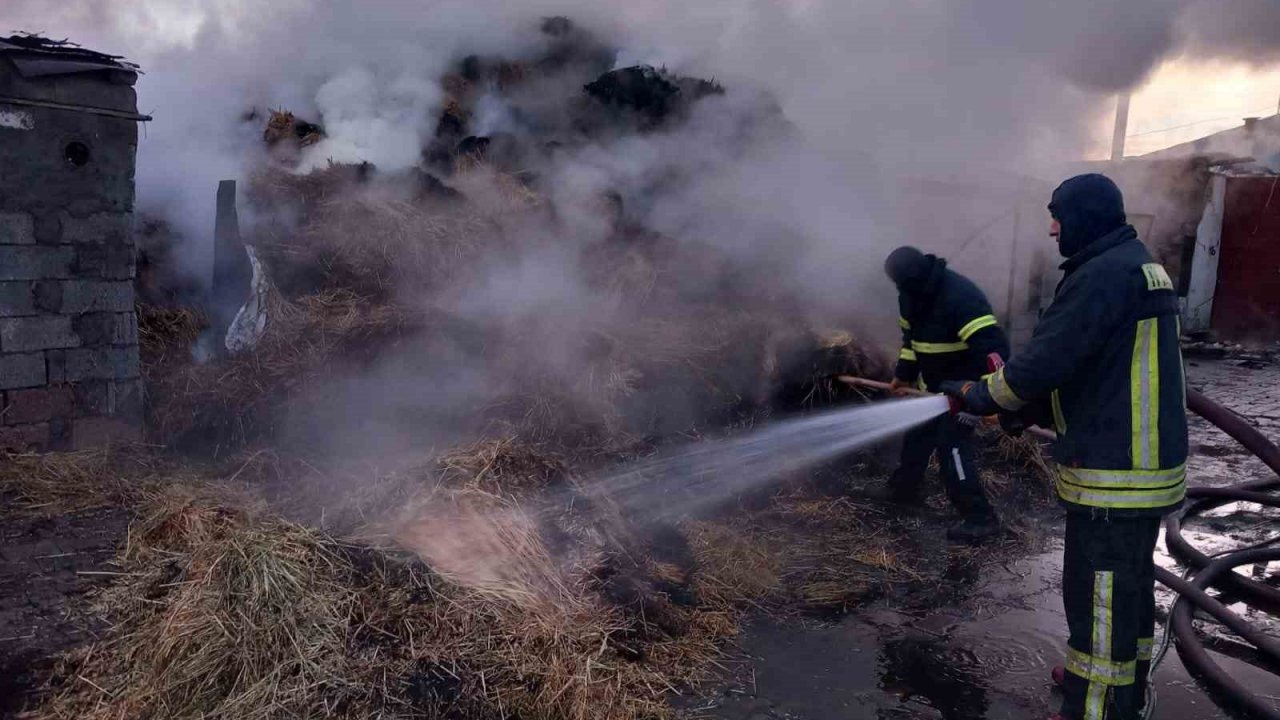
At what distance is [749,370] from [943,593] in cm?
258

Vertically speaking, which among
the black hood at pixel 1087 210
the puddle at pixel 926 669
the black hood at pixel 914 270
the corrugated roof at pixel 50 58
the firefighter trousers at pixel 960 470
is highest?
the corrugated roof at pixel 50 58

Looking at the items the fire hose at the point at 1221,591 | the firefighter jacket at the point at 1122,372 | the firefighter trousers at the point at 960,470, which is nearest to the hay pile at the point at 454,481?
the firefighter trousers at the point at 960,470

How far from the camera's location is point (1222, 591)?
4633 mm

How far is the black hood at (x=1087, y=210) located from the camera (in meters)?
3.23

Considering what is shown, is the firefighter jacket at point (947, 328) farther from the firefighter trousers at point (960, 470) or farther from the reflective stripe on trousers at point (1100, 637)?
the reflective stripe on trousers at point (1100, 637)

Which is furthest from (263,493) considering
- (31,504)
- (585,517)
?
(585,517)

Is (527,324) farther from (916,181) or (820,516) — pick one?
(916,181)

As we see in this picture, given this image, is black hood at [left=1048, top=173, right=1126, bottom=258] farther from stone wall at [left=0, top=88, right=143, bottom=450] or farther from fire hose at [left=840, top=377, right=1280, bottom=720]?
stone wall at [left=0, top=88, right=143, bottom=450]

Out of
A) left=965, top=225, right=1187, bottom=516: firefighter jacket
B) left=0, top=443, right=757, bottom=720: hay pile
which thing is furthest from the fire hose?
left=0, top=443, right=757, bottom=720: hay pile

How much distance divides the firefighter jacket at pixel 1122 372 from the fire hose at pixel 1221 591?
0.68 meters

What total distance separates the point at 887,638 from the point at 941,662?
0.30 m

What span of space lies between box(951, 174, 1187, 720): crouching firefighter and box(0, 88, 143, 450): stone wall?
19.2 feet

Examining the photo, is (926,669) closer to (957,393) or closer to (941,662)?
(941,662)

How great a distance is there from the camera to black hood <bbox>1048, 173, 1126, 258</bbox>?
323cm
